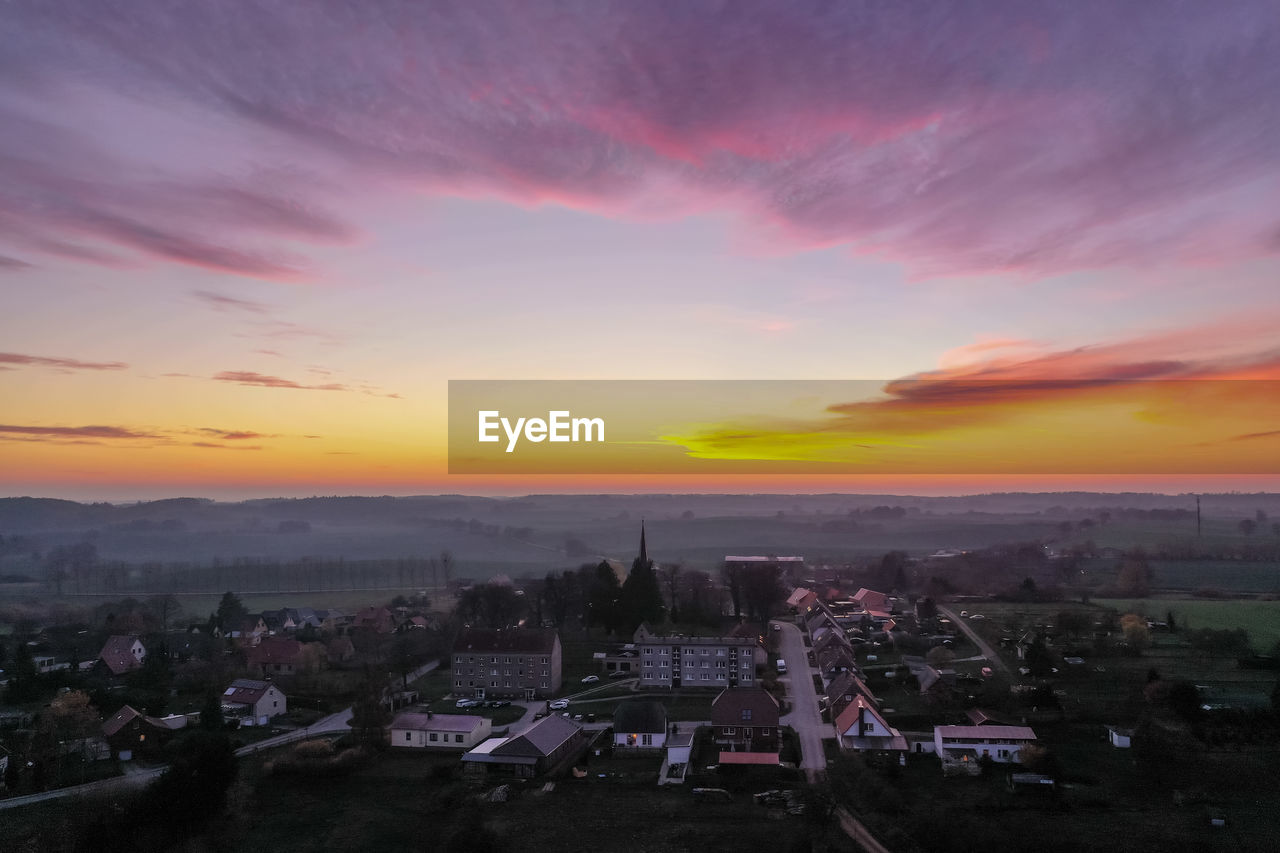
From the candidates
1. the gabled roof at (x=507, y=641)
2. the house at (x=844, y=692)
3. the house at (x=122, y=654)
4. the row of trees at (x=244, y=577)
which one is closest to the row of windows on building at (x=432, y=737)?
the gabled roof at (x=507, y=641)

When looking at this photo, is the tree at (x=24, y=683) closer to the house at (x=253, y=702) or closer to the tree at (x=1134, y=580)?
the house at (x=253, y=702)

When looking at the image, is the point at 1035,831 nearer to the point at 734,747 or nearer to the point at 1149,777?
the point at 1149,777

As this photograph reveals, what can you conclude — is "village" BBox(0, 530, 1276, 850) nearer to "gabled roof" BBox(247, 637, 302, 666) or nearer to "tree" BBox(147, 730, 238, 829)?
"gabled roof" BBox(247, 637, 302, 666)

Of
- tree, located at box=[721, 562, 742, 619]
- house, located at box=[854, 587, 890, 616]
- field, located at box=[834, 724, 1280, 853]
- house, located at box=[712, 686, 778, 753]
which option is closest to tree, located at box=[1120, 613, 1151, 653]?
field, located at box=[834, 724, 1280, 853]

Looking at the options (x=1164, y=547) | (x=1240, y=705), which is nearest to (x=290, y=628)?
(x=1240, y=705)

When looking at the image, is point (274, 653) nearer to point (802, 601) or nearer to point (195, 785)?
point (195, 785)

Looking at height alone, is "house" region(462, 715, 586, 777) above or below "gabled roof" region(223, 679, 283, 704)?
below
